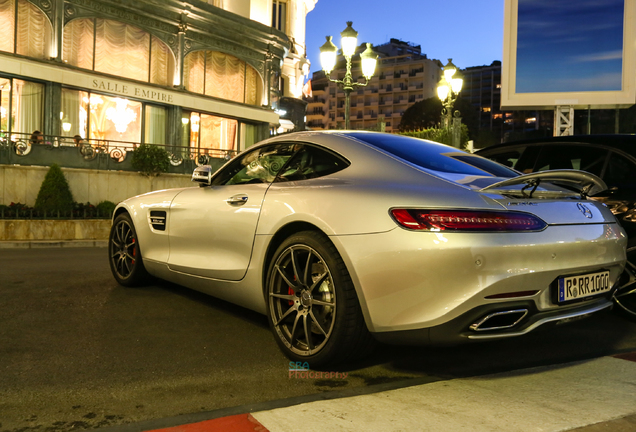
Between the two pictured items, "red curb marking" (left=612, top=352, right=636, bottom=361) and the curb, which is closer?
"red curb marking" (left=612, top=352, right=636, bottom=361)

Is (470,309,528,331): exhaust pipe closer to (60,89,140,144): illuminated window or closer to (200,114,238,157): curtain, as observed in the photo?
(60,89,140,144): illuminated window

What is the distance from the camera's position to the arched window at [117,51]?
2595 centimetres

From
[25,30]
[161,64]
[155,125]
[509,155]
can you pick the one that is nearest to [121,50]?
[161,64]

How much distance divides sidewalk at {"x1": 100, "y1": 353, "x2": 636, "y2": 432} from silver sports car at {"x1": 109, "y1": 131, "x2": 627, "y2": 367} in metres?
0.31

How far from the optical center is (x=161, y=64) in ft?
Result: 96.9

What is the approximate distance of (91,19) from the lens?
26.5 metres

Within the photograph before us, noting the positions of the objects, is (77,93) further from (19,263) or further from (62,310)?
(62,310)

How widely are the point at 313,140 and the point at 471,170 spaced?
106 centimetres

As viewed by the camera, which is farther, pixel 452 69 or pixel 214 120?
pixel 214 120

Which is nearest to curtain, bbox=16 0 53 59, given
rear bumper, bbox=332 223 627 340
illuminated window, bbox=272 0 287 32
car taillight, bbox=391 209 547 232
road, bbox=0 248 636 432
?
road, bbox=0 248 636 432

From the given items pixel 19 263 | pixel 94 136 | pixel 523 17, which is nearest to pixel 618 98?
pixel 523 17

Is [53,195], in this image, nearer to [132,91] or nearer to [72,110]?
[72,110]

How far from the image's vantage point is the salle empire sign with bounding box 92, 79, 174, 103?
26500mm

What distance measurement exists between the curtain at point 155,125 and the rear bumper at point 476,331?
27777 mm
